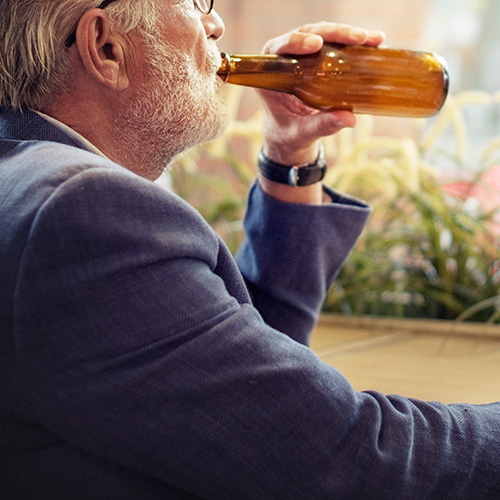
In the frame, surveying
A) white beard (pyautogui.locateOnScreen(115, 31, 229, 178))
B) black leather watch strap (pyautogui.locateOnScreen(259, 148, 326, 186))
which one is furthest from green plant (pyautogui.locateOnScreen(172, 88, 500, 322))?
white beard (pyautogui.locateOnScreen(115, 31, 229, 178))

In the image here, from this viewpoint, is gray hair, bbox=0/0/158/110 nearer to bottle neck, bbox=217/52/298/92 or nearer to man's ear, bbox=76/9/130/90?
man's ear, bbox=76/9/130/90

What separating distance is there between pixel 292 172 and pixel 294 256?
12 centimetres

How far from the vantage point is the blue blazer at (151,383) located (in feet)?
1.78

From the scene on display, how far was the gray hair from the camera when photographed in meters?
0.76

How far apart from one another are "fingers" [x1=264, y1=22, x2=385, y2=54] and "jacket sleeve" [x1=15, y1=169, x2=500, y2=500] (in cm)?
43

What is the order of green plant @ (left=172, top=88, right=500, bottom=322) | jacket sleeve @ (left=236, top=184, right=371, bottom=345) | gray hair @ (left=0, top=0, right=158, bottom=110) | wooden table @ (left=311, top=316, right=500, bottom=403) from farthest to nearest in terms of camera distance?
1. green plant @ (left=172, top=88, right=500, bottom=322)
2. jacket sleeve @ (left=236, top=184, right=371, bottom=345)
3. wooden table @ (left=311, top=316, right=500, bottom=403)
4. gray hair @ (left=0, top=0, right=158, bottom=110)

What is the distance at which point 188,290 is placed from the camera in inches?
22.2

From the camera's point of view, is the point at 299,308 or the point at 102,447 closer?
the point at 102,447

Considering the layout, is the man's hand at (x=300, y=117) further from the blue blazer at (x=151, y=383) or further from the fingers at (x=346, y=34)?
the blue blazer at (x=151, y=383)

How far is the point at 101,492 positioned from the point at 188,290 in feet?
0.58

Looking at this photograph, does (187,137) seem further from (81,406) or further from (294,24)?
(294,24)

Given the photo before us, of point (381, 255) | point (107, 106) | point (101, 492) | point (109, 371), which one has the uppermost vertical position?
point (107, 106)

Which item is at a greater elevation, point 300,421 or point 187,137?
point 187,137

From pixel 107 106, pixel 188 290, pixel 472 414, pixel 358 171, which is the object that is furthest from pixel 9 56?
pixel 358 171
